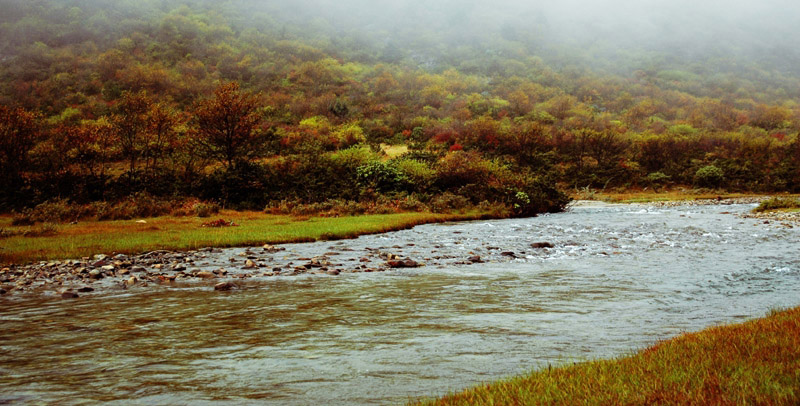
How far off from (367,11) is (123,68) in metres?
102

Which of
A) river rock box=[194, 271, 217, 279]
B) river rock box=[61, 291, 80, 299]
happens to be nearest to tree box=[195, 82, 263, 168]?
river rock box=[194, 271, 217, 279]

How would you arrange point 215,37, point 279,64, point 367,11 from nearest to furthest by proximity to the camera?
point 279,64
point 215,37
point 367,11

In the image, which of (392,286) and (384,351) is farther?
(392,286)

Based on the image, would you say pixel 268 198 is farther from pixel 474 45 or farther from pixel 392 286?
pixel 474 45

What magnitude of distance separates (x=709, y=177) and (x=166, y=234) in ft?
180

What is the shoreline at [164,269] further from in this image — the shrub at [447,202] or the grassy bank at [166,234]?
the shrub at [447,202]

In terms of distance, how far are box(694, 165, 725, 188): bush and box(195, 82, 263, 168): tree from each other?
46.2 metres

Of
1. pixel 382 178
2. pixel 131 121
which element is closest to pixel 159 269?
pixel 382 178

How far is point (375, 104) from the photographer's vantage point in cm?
7838

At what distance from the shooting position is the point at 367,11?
534ft

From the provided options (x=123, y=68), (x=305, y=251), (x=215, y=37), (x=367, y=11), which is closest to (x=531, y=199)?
(x=305, y=251)

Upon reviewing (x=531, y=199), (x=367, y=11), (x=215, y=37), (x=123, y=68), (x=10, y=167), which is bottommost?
(x=531, y=199)

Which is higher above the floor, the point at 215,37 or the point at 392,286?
the point at 215,37

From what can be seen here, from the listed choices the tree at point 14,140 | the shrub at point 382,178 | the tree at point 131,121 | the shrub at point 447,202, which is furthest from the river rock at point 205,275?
the tree at point 131,121
